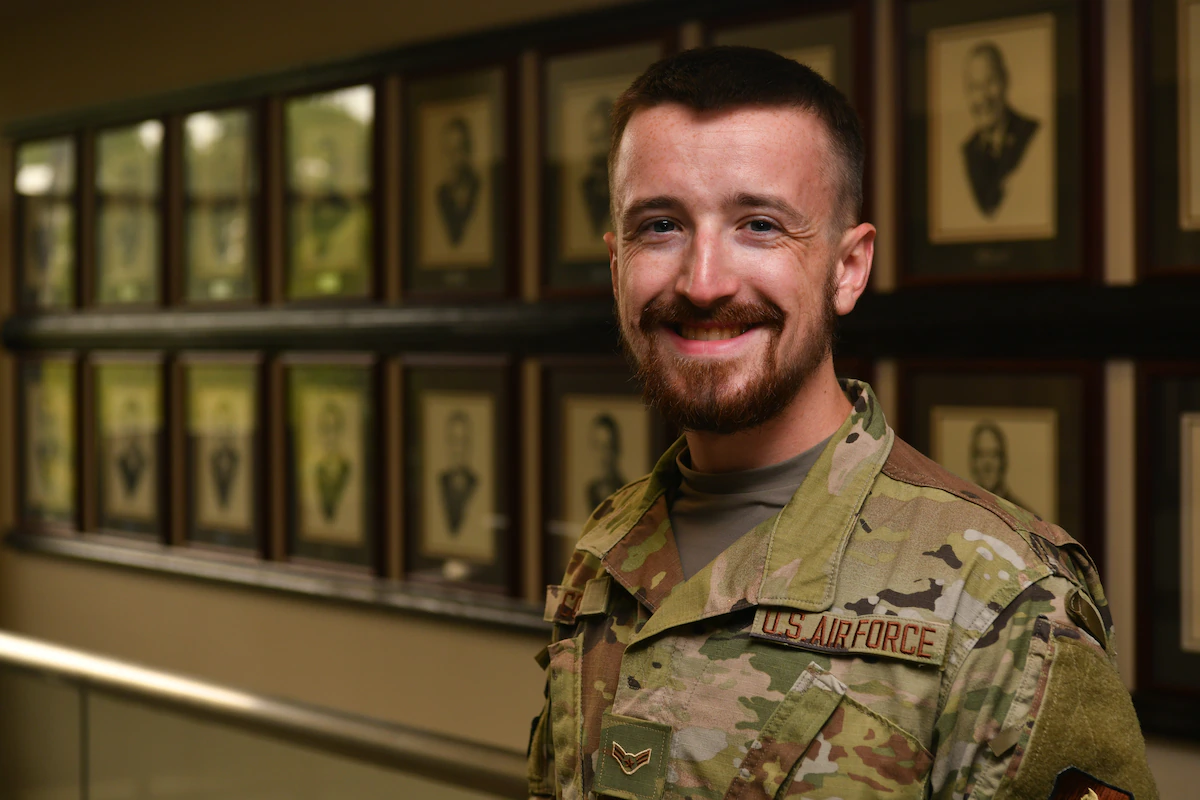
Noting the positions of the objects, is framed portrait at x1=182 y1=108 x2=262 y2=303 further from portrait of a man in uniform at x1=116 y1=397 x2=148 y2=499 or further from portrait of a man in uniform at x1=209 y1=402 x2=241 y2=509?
portrait of a man in uniform at x1=116 y1=397 x2=148 y2=499

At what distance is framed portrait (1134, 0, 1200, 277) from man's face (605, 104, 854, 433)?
1.33m

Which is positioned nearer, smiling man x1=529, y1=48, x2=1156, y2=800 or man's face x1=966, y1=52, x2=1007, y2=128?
smiling man x1=529, y1=48, x2=1156, y2=800

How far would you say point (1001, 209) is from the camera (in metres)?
2.48

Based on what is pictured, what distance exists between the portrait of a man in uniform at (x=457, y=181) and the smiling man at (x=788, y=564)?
7.12 ft

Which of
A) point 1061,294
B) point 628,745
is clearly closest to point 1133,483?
point 1061,294

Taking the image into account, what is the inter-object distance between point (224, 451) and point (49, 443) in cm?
113

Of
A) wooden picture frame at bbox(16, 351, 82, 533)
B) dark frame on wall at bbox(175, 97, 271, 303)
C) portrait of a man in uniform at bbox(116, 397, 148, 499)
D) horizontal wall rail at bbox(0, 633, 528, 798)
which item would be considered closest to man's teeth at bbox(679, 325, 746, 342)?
horizontal wall rail at bbox(0, 633, 528, 798)

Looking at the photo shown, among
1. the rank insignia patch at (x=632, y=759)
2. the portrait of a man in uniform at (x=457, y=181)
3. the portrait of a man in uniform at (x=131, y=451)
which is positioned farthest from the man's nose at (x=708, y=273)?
the portrait of a man in uniform at (x=131, y=451)

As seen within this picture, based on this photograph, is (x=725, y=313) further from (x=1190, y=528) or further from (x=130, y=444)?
(x=130, y=444)

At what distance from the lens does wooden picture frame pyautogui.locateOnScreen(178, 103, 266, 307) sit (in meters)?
3.99

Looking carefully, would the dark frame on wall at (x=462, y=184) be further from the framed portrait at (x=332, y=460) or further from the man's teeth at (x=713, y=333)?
the man's teeth at (x=713, y=333)

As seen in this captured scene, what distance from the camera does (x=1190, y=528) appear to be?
2256 millimetres

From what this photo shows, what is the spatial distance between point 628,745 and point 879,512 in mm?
349

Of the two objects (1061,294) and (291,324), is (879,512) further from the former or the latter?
(291,324)
